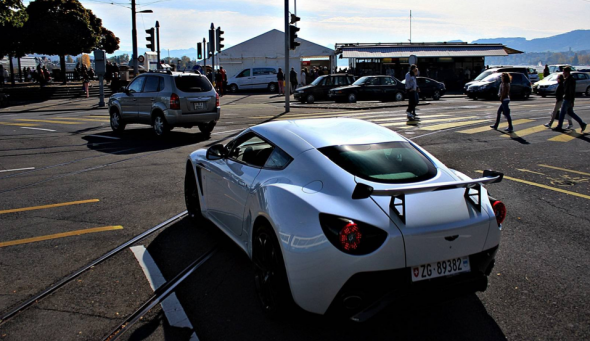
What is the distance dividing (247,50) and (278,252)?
4556 centimetres

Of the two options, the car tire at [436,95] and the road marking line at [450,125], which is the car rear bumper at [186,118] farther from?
the car tire at [436,95]

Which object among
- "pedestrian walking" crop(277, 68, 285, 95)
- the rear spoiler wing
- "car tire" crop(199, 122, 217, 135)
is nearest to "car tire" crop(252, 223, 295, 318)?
the rear spoiler wing

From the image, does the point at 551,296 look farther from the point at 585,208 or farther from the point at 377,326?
the point at 585,208

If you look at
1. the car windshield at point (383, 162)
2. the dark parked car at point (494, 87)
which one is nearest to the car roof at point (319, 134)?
the car windshield at point (383, 162)

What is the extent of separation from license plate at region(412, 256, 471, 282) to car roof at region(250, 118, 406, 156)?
Answer: 4.35 ft

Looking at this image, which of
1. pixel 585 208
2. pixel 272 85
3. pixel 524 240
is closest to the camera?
pixel 524 240

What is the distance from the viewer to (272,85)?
130ft

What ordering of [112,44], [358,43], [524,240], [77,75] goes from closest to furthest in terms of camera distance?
[524,240] < [358,43] < [77,75] < [112,44]

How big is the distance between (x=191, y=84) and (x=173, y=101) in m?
0.73

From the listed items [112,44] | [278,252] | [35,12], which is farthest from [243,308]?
[112,44]

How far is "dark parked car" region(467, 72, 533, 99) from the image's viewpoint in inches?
1145

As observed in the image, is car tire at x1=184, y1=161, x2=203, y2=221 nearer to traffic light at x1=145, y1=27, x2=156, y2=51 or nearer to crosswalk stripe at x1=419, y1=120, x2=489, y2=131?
crosswalk stripe at x1=419, y1=120, x2=489, y2=131

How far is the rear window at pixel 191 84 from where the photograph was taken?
14.6 metres

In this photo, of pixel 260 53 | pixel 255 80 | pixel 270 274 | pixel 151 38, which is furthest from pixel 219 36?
pixel 270 274
